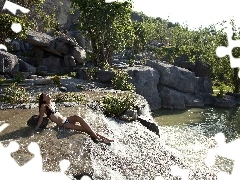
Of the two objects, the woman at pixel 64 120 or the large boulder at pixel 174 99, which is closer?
the woman at pixel 64 120

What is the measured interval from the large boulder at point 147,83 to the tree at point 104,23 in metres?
4.16

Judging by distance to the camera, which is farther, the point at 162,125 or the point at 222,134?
the point at 162,125

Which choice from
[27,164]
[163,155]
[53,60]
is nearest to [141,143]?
[163,155]

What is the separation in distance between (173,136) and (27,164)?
19.0m

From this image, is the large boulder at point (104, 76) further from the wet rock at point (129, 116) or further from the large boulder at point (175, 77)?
the wet rock at point (129, 116)

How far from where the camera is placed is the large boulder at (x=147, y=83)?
4075cm

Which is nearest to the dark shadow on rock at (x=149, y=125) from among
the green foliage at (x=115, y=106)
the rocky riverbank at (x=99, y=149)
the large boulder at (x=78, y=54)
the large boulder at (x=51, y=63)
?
the rocky riverbank at (x=99, y=149)

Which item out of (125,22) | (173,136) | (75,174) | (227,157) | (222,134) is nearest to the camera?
(75,174)

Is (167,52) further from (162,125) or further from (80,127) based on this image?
(80,127)

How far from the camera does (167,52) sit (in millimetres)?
81938

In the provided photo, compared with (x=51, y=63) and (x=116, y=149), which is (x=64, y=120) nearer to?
(x=116, y=149)

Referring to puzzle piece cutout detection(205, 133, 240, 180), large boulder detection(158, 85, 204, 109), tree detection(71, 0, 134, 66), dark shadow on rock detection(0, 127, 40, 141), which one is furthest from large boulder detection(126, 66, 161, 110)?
dark shadow on rock detection(0, 127, 40, 141)

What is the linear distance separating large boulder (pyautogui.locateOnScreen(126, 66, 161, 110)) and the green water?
1.69 metres

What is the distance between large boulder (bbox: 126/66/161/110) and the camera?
4075 centimetres
